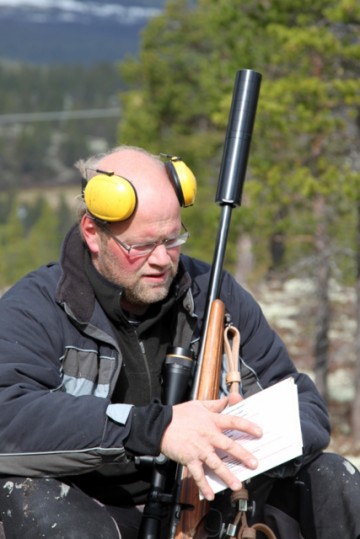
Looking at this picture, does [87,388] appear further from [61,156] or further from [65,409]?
[61,156]

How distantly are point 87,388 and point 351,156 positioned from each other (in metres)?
10.9

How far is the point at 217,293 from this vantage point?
392cm

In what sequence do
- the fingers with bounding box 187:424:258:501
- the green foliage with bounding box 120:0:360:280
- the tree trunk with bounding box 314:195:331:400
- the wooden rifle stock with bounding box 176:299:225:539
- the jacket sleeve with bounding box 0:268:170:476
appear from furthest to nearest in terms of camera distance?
the tree trunk with bounding box 314:195:331:400
the green foliage with bounding box 120:0:360:280
the wooden rifle stock with bounding box 176:299:225:539
the jacket sleeve with bounding box 0:268:170:476
the fingers with bounding box 187:424:258:501

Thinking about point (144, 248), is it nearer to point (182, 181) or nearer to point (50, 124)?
point (182, 181)

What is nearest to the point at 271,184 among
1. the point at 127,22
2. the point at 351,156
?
the point at 351,156

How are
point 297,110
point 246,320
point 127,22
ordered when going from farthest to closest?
point 127,22 → point 297,110 → point 246,320

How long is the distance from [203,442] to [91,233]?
1.05 metres

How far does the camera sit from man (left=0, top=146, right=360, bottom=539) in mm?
3203

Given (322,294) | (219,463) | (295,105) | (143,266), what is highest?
(295,105)

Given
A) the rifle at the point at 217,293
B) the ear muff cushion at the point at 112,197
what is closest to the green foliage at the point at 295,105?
the rifle at the point at 217,293

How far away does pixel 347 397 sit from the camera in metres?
20.5

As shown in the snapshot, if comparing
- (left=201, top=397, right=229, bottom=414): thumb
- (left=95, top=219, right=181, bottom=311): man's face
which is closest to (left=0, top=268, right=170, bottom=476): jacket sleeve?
(left=201, top=397, right=229, bottom=414): thumb

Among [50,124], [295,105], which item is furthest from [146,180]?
[50,124]

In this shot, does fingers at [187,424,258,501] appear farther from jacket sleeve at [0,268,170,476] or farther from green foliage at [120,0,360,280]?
green foliage at [120,0,360,280]
